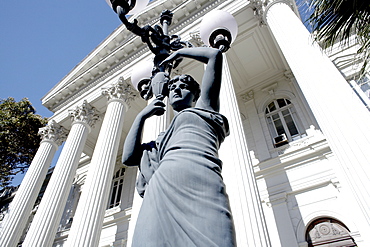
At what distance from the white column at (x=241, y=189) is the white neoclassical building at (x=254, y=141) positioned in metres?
0.02

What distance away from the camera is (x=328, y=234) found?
→ 6961mm

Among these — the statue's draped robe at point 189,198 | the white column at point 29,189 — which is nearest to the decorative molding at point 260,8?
the statue's draped robe at point 189,198

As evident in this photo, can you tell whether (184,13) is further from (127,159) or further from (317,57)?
(127,159)

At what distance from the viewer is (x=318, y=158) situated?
8242 millimetres

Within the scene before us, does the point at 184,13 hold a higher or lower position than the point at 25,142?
higher

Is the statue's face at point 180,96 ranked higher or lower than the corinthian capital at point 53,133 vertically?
lower

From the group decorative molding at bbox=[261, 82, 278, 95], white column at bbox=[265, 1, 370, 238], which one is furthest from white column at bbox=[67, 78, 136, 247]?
decorative molding at bbox=[261, 82, 278, 95]

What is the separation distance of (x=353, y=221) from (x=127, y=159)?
25.2 feet

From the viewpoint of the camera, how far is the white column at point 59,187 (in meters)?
8.01

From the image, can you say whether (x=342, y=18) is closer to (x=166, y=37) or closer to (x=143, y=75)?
(x=166, y=37)

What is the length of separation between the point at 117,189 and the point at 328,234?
1106cm

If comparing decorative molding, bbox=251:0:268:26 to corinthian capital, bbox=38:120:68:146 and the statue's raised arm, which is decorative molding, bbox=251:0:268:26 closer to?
the statue's raised arm

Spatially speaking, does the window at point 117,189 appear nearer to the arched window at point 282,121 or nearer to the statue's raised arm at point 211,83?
the arched window at point 282,121

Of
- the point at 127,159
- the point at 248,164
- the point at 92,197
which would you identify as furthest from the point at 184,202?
the point at 92,197
